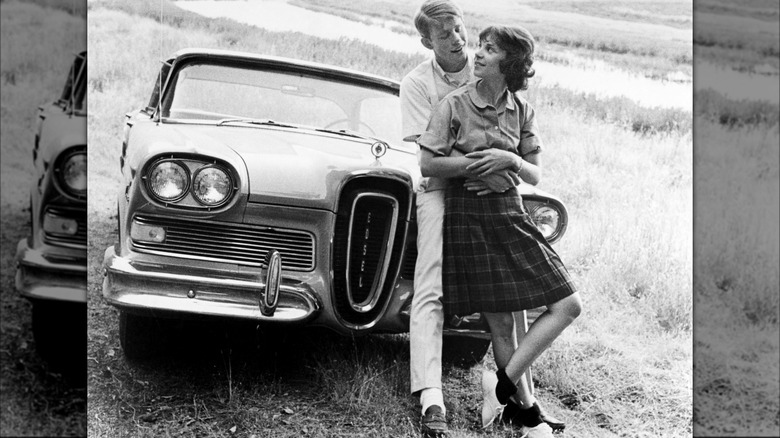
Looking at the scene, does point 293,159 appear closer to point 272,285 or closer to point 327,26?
point 272,285

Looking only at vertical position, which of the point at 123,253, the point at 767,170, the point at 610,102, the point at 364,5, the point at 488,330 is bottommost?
the point at 488,330

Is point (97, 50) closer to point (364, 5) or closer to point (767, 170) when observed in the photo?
point (364, 5)

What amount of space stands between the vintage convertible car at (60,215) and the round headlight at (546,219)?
1.70m

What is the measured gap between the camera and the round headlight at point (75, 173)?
333 cm

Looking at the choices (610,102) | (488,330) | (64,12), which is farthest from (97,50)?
(610,102)

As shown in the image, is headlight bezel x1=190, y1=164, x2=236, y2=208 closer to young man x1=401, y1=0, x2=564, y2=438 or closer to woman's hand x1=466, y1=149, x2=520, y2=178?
young man x1=401, y1=0, x2=564, y2=438

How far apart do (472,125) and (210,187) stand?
950mm

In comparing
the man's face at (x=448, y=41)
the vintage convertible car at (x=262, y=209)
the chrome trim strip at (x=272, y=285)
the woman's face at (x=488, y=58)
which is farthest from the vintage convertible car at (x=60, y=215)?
the woman's face at (x=488, y=58)

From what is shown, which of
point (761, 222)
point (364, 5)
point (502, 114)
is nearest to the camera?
point (502, 114)

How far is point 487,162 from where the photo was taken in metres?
3.15

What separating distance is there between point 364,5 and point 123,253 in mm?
1346

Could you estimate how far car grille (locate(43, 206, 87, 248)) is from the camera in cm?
333

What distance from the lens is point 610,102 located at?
12.1ft

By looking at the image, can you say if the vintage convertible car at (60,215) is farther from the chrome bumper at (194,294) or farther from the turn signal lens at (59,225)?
the chrome bumper at (194,294)
